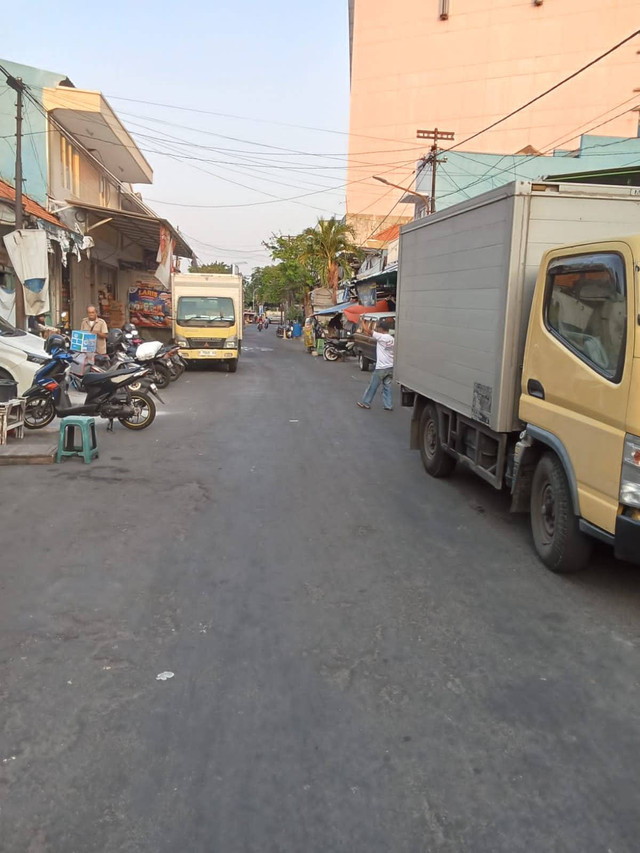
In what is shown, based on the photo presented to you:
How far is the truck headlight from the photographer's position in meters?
4.07

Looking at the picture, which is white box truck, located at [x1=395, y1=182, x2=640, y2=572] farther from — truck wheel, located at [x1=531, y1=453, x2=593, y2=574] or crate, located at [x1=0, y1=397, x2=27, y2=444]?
crate, located at [x1=0, y1=397, x2=27, y2=444]

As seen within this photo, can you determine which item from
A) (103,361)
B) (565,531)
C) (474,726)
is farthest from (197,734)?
(103,361)

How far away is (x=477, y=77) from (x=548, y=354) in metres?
62.8

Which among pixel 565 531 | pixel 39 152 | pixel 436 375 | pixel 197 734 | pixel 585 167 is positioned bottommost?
pixel 197 734

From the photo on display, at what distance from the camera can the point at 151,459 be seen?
8812mm

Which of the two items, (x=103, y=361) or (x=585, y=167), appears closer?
(x=103, y=361)

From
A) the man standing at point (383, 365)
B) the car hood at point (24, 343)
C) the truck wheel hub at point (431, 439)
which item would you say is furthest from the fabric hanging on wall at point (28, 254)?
the truck wheel hub at point (431, 439)

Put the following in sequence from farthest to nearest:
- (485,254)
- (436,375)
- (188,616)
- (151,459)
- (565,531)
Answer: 1. (151,459)
2. (436,375)
3. (485,254)
4. (565,531)
5. (188,616)

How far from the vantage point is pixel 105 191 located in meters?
27.8

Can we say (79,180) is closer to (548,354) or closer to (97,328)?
(97,328)

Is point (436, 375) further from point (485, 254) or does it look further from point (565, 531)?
point (565, 531)

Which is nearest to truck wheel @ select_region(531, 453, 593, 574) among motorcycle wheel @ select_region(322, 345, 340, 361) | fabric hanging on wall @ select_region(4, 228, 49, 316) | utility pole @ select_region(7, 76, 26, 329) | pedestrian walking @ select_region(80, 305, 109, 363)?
pedestrian walking @ select_region(80, 305, 109, 363)

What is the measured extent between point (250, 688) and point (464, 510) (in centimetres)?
385

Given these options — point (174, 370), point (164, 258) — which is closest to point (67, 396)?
point (174, 370)
